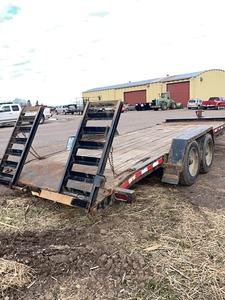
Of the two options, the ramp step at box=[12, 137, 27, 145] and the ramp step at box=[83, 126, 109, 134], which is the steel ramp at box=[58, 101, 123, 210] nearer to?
the ramp step at box=[83, 126, 109, 134]

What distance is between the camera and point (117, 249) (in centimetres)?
349

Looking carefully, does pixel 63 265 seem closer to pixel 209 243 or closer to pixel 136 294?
pixel 136 294

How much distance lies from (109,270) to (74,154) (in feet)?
5.51

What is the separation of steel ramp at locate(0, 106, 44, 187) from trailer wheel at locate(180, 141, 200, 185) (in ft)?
8.14

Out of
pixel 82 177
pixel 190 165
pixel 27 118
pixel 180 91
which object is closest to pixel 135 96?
pixel 180 91

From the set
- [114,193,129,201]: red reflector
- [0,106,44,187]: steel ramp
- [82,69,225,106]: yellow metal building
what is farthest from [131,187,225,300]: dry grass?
[82,69,225,106]: yellow metal building

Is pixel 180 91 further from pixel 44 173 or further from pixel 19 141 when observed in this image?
pixel 44 173

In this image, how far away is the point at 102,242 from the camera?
366 centimetres

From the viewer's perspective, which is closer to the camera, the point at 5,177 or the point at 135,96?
the point at 5,177

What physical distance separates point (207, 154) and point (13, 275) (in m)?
4.98

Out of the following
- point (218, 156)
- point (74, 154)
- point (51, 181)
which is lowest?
point (218, 156)

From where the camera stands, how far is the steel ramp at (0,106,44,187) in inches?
194

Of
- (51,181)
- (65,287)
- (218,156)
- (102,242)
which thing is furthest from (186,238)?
(218,156)

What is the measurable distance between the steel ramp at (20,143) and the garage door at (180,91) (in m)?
Result: 46.7
